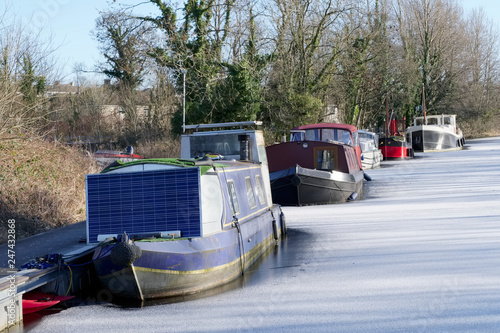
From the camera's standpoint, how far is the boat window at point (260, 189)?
11.4 m

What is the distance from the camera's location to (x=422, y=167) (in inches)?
1177

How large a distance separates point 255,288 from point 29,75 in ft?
25.1

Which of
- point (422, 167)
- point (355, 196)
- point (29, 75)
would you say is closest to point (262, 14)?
point (422, 167)

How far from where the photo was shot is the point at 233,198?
934 cm

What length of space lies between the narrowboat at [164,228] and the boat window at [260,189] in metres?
2.02

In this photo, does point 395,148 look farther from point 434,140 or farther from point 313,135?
point 313,135

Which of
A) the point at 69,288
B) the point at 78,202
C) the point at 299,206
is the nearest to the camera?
the point at 69,288

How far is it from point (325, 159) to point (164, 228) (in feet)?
37.8

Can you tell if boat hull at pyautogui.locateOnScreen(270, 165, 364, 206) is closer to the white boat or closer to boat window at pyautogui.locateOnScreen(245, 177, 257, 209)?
boat window at pyautogui.locateOnScreen(245, 177, 257, 209)

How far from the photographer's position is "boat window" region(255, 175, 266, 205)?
37.3 feet

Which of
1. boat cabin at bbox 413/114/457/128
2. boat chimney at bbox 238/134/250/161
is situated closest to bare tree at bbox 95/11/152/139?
boat chimney at bbox 238/134/250/161

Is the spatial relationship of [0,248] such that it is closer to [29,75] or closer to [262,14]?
[29,75]

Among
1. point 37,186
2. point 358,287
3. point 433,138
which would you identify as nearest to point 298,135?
point 37,186

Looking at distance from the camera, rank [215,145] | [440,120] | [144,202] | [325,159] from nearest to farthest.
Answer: [144,202]
[215,145]
[325,159]
[440,120]
